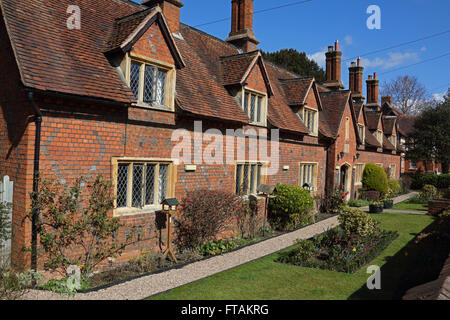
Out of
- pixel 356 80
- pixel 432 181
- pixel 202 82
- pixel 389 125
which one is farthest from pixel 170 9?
pixel 432 181

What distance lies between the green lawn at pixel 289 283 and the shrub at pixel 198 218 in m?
1.83

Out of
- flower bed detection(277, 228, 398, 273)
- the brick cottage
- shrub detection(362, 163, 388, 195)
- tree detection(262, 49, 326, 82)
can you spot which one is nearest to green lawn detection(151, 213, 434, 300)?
flower bed detection(277, 228, 398, 273)

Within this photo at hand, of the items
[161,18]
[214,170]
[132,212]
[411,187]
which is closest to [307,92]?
[214,170]

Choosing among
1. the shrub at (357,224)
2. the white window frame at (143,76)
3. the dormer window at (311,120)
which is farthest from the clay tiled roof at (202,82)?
the dormer window at (311,120)

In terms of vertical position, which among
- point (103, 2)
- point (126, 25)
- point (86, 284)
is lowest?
point (86, 284)

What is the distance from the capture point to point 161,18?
995 cm

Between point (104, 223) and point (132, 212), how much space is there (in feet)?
3.33

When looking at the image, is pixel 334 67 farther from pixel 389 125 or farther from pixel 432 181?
pixel 432 181

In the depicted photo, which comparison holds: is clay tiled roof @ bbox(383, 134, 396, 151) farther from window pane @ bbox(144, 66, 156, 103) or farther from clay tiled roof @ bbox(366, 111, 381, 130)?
window pane @ bbox(144, 66, 156, 103)

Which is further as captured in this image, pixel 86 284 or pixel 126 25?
pixel 126 25

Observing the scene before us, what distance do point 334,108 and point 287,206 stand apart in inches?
410

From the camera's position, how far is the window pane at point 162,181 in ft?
33.6

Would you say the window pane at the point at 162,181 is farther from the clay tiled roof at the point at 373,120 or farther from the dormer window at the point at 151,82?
the clay tiled roof at the point at 373,120
